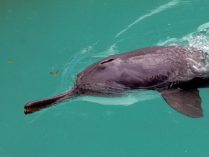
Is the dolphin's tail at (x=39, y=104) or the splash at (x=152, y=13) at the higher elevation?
the splash at (x=152, y=13)

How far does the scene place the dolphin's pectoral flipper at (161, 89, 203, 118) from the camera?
3693 millimetres

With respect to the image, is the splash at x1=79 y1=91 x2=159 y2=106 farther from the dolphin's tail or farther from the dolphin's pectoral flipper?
the dolphin's tail

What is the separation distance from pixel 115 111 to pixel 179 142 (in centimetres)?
68

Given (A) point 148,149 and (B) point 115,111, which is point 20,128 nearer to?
(B) point 115,111

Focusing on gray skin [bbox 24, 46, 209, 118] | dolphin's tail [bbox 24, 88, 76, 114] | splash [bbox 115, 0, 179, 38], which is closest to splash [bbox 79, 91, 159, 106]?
gray skin [bbox 24, 46, 209, 118]

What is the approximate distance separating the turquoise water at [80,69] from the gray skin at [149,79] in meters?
0.27

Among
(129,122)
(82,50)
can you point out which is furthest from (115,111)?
(82,50)

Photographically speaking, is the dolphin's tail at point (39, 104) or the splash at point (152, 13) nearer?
the dolphin's tail at point (39, 104)

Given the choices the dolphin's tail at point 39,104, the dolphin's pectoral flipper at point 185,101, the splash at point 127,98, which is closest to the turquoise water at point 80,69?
the splash at point 127,98

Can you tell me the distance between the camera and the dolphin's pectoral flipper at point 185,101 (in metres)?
3.69

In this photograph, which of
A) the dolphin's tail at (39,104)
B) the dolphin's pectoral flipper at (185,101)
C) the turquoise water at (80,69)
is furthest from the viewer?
the turquoise water at (80,69)

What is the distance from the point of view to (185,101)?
376 cm

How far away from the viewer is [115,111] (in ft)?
15.3

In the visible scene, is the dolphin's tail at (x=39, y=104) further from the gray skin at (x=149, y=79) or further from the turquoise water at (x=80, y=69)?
the turquoise water at (x=80, y=69)
